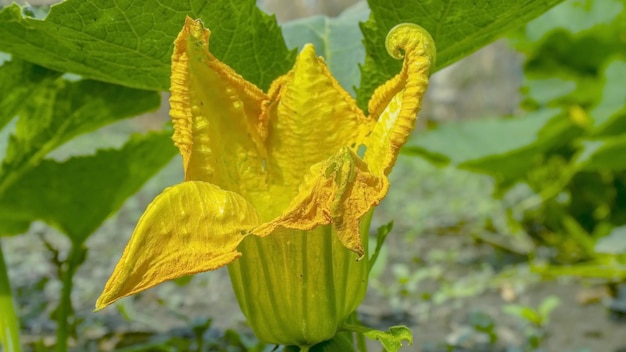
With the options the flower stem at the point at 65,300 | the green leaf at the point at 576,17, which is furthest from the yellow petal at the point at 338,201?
the green leaf at the point at 576,17

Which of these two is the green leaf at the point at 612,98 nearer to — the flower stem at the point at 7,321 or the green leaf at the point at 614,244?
the green leaf at the point at 614,244

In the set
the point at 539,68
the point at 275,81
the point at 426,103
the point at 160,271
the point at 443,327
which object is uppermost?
the point at 426,103

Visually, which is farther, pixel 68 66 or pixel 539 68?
pixel 539 68

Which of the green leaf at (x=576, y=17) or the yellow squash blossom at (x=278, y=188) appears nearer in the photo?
the yellow squash blossom at (x=278, y=188)

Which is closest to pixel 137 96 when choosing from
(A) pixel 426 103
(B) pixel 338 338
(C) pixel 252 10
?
(C) pixel 252 10

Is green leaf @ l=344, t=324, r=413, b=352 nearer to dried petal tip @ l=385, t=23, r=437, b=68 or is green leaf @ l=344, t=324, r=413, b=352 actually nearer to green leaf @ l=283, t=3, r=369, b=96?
dried petal tip @ l=385, t=23, r=437, b=68

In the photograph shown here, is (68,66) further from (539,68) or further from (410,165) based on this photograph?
(410,165)

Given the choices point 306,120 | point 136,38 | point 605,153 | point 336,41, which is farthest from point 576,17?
point 136,38
